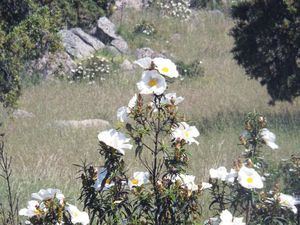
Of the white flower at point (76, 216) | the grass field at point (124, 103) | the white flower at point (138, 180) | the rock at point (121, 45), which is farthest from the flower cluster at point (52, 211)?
the rock at point (121, 45)

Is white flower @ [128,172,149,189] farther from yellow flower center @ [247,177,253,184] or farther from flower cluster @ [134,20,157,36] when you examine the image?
flower cluster @ [134,20,157,36]

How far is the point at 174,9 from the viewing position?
95.6 feet

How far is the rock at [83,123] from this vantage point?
1346cm

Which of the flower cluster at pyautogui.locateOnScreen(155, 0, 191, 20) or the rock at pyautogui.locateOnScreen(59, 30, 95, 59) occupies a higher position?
the flower cluster at pyautogui.locateOnScreen(155, 0, 191, 20)

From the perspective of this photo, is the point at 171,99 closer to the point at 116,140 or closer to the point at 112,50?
the point at 116,140

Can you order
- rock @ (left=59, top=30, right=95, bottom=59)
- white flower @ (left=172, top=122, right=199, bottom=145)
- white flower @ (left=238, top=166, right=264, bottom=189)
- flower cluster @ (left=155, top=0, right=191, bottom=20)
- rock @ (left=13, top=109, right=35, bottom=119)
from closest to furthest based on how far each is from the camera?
white flower @ (left=172, top=122, right=199, bottom=145)
white flower @ (left=238, top=166, right=264, bottom=189)
rock @ (left=13, top=109, right=35, bottom=119)
rock @ (left=59, top=30, right=95, bottom=59)
flower cluster @ (left=155, top=0, right=191, bottom=20)

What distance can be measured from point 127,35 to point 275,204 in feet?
71.2

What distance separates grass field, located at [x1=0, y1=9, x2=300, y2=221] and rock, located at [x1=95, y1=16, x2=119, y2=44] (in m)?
Answer: 0.68

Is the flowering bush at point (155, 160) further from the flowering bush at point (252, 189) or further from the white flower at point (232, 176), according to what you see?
the white flower at point (232, 176)

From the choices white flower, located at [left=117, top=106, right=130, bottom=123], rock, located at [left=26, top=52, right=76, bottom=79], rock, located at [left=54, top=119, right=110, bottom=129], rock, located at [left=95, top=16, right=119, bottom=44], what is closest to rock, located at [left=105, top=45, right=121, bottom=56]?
rock, located at [left=95, top=16, right=119, bottom=44]

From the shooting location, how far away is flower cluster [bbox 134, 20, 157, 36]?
26.2 meters

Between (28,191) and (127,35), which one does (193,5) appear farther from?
(28,191)

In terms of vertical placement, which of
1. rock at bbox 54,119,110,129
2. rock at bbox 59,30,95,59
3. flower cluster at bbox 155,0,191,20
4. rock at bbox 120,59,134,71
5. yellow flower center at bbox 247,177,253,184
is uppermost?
flower cluster at bbox 155,0,191,20

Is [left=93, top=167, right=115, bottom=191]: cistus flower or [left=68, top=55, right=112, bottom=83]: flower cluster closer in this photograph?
[left=93, top=167, right=115, bottom=191]: cistus flower
